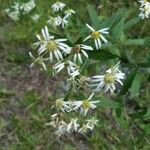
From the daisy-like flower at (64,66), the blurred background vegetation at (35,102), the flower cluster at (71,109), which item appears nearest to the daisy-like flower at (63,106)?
the flower cluster at (71,109)

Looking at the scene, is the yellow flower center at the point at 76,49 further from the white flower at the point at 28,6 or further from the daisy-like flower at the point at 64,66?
the white flower at the point at 28,6

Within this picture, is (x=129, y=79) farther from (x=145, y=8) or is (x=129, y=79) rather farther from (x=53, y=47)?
(x=145, y=8)

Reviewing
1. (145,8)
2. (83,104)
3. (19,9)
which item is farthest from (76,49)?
(19,9)

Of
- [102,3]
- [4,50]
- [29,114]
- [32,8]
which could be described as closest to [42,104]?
[29,114]

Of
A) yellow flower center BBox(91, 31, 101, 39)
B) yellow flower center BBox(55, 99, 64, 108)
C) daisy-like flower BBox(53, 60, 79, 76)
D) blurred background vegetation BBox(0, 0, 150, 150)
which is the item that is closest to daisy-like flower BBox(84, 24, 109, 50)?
yellow flower center BBox(91, 31, 101, 39)

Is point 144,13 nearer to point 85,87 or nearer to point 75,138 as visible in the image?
point 75,138
